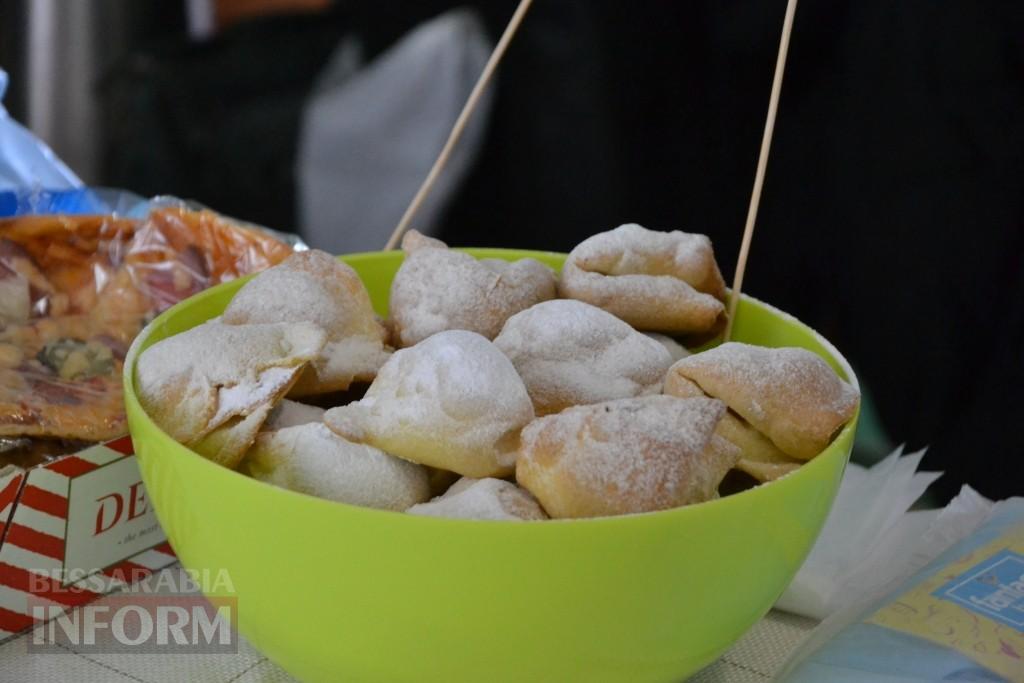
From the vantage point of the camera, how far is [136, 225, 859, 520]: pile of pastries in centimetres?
52

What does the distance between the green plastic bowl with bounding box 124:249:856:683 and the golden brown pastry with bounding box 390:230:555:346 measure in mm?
181

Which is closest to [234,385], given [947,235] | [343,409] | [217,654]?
[343,409]

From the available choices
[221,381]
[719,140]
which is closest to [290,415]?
[221,381]

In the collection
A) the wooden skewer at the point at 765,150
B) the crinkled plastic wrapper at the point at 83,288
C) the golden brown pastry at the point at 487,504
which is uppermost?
the wooden skewer at the point at 765,150

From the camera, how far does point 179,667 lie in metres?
0.64

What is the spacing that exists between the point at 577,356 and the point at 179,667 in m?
0.29

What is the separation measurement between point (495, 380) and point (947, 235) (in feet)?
3.92

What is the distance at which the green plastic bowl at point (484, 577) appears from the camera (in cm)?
48

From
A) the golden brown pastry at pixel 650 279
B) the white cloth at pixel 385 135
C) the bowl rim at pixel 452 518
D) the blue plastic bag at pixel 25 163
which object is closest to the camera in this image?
the bowl rim at pixel 452 518

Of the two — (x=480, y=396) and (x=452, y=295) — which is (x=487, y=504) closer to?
(x=480, y=396)

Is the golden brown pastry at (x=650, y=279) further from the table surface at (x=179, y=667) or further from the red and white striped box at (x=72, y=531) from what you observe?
the red and white striped box at (x=72, y=531)

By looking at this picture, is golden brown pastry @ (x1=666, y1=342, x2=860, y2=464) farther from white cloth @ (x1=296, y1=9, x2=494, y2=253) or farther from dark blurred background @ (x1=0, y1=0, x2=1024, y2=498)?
white cloth @ (x1=296, y1=9, x2=494, y2=253)

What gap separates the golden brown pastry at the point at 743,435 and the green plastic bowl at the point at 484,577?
0.04m

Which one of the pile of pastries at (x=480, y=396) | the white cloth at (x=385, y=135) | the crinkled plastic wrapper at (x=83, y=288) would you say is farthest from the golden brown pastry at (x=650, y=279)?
the white cloth at (x=385, y=135)
